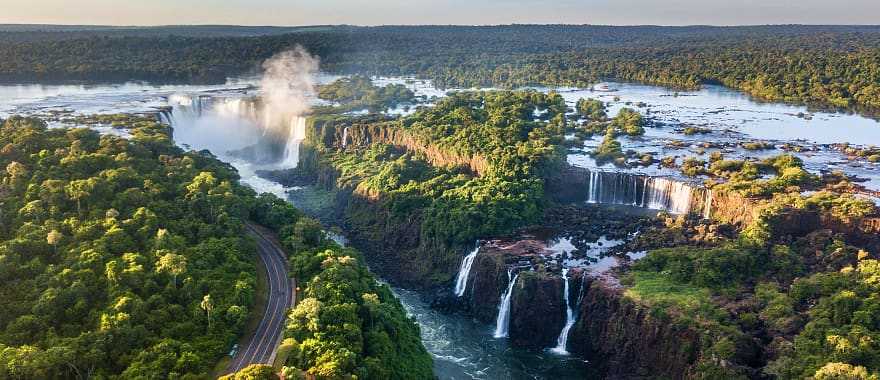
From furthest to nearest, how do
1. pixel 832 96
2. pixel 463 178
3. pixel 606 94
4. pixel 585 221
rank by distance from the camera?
pixel 606 94 → pixel 832 96 → pixel 463 178 → pixel 585 221

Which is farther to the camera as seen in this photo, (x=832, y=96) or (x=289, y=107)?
(x=832, y=96)

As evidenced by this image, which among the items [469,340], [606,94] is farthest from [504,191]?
[606,94]

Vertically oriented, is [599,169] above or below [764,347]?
above

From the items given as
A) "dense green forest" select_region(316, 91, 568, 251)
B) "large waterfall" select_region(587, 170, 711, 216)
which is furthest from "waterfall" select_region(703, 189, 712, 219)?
"dense green forest" select_region(316, 91, 568, 251)

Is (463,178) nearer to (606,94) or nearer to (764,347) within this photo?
(764,347)

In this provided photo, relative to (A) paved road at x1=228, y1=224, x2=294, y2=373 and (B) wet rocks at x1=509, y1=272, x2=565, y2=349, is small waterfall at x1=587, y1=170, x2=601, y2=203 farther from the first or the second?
(A) paved road at x1=228, y1=224, x2=294, y2=373
